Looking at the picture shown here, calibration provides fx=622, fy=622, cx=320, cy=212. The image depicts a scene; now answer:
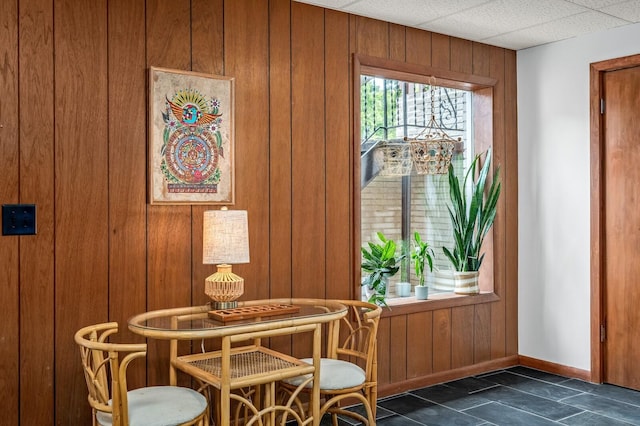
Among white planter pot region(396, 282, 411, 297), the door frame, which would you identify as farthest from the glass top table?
the door frame

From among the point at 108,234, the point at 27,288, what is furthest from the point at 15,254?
the point at 108,234

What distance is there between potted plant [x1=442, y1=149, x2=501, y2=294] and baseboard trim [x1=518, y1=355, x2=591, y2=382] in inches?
28.7

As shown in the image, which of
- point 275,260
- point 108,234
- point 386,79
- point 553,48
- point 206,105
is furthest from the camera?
point 553,48

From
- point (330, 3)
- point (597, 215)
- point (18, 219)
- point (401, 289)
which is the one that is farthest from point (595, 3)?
point (18, 219)

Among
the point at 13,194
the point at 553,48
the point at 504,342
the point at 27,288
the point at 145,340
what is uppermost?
the point at 553,48

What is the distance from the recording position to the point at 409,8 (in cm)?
373

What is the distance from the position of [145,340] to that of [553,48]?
11.4 feet

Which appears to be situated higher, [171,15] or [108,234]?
[171,15]

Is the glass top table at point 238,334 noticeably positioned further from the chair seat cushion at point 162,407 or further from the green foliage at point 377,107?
the green foliage at point 377,107

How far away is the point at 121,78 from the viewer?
120 inches

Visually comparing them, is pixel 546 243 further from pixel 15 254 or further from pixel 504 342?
pixel 15 254

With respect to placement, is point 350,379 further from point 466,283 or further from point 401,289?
point 466,283

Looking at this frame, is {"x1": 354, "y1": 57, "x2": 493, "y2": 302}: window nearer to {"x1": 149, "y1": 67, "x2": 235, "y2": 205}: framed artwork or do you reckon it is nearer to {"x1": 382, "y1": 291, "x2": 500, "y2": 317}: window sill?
{"x1": 382, "y1": 291, "x2": 500, "y2": 317}: window sill

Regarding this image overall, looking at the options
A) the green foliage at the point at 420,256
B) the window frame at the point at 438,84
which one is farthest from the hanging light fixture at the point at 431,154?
the green foliage at the point at 420,256
